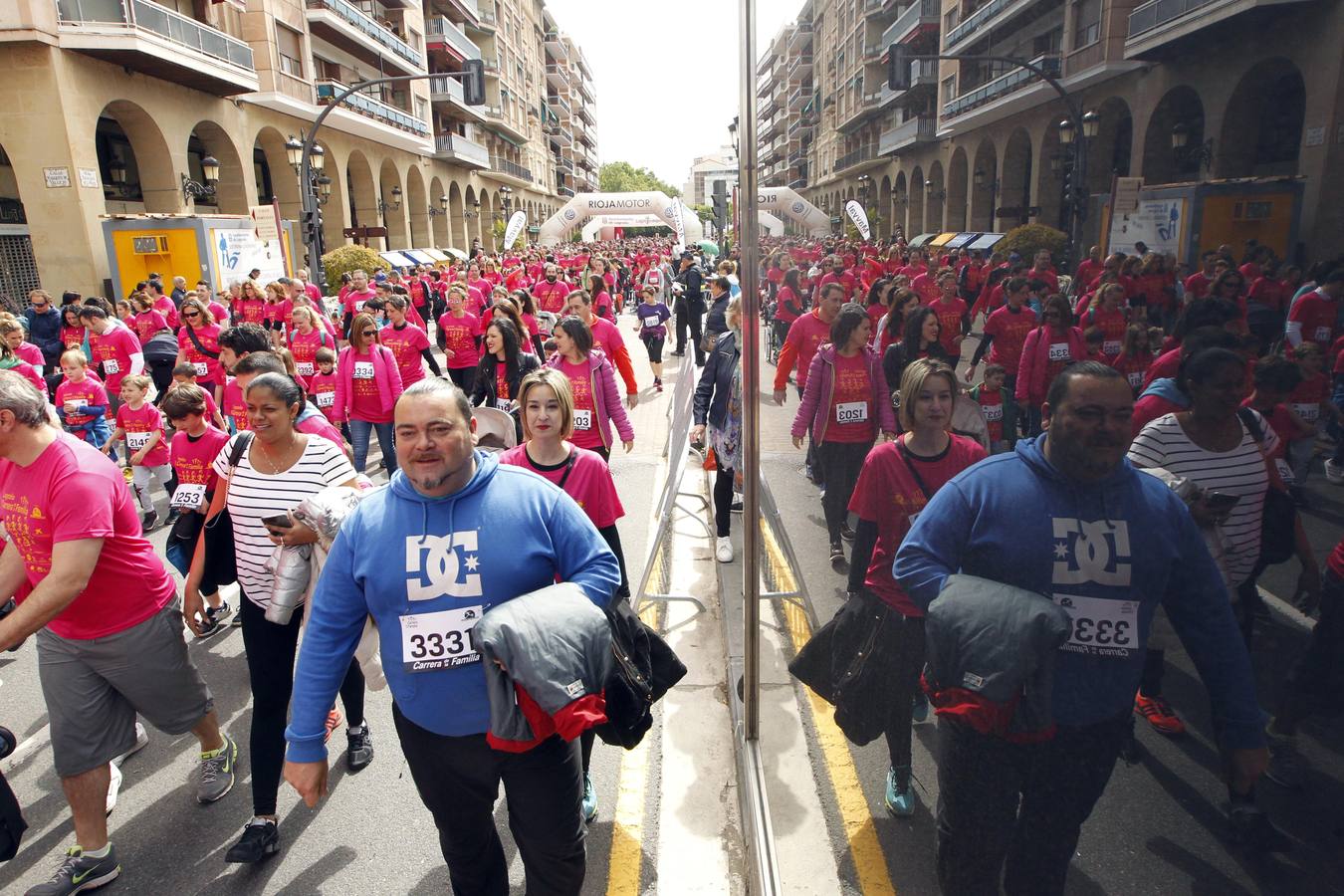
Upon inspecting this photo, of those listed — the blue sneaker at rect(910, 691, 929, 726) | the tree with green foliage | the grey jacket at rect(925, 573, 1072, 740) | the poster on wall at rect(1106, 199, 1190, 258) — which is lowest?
the blue sneaker at rect(910, 691, 929, 726)

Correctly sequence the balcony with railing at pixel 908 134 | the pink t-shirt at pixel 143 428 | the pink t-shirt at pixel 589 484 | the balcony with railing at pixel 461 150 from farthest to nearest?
the balcony with railing at pixel 461 150 < the pink t-shirt at pixel 143 428 < the pink t-shirt at pixel 589 484 < the balcony with railing at pixel 908 134

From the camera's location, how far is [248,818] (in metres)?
3.54

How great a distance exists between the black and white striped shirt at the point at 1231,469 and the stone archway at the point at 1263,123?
1.15 ft

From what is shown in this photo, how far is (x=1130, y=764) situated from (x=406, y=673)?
1.81 m

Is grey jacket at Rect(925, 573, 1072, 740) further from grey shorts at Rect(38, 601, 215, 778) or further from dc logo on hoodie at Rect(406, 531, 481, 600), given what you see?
grey shorts at Rect(38, 601, 215, 778)

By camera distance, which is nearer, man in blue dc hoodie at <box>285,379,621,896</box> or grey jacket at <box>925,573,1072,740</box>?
grey jacket at <box>925,573,1072,740</box>

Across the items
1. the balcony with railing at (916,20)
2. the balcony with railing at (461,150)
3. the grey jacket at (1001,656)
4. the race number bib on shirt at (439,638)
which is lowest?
the race number bib on shirt at (439,638)

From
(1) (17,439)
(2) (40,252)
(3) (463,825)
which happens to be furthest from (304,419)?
(2) (40,252)

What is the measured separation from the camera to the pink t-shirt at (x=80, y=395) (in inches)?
298

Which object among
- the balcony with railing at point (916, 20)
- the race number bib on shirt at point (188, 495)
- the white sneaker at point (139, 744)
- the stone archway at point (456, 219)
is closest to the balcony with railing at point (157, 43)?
the race number bib on shirt at point (188, 495)

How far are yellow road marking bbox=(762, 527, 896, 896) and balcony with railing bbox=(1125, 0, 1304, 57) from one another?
4.86 ft

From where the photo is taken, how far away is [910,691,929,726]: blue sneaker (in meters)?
1.58

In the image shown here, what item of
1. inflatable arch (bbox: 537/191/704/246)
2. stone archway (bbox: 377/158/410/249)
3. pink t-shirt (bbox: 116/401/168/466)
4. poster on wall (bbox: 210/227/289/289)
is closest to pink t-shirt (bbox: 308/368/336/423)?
pink t-shirt (bbox: 116/401/168/466)

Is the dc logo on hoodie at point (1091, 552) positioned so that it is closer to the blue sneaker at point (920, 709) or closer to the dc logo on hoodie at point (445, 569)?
the blue sneaker at point (920, 709)
